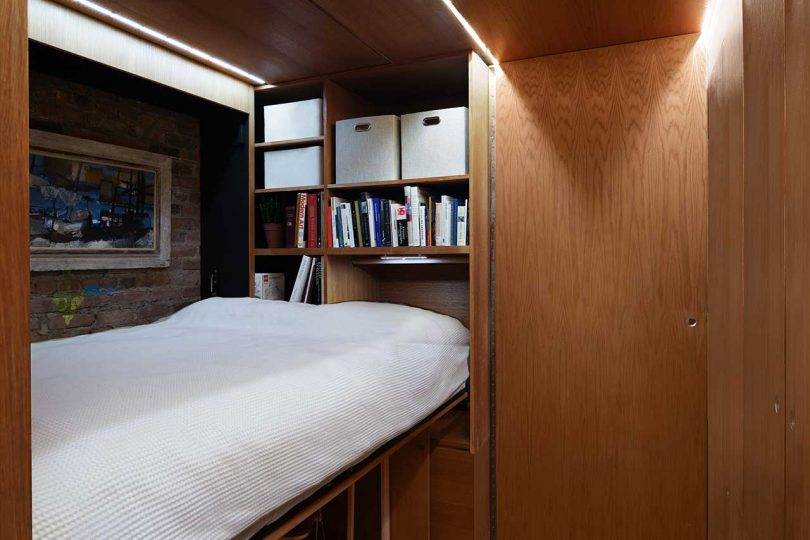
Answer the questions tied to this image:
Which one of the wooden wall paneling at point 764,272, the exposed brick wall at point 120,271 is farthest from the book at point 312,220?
the wooden wall paneling at point 764,272

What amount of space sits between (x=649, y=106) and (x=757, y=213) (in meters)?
1.72

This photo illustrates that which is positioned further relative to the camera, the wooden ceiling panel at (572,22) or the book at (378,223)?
the book at (378,223)

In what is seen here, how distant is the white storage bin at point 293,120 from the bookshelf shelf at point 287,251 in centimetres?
53

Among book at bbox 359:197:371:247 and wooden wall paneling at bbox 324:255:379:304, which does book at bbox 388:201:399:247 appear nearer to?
book at bbox 359:197:371:247

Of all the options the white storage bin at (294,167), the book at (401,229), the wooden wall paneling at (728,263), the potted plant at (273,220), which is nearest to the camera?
the wooden wall paneling at (728,263)

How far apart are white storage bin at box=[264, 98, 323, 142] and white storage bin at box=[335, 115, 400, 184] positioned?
15 centimetres

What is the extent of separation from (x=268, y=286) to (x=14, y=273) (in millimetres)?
2096

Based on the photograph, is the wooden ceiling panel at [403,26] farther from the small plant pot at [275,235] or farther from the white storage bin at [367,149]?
the small plant pot at [275,235]

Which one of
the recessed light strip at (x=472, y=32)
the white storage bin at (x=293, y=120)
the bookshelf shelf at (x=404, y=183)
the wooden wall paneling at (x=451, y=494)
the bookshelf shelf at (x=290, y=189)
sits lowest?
the wooden wall paneling at (x=451, y=494)

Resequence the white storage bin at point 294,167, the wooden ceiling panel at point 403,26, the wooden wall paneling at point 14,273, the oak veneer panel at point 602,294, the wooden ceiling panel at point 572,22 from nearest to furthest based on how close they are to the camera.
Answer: the wooden wall paneling at point 14,273 < the wooden ceiling panel at point 572,22 < the wooden ceiling panel at point 403,26 < the oak veneer panel at point 602,294 < the white storage bin at point 294,167

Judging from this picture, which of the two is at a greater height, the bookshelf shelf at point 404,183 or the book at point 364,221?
the bookshelf shelf at point 404,183

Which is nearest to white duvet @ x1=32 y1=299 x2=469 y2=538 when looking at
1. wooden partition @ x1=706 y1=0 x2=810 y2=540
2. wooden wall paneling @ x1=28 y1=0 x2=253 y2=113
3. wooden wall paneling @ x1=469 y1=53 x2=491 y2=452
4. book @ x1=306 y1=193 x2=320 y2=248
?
wooden wall paneling @ x1=469 y1=53 x2=491 y2=452

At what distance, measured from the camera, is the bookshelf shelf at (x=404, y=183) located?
222 cm

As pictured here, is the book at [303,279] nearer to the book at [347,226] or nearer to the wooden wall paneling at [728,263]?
the book at [347,226]
